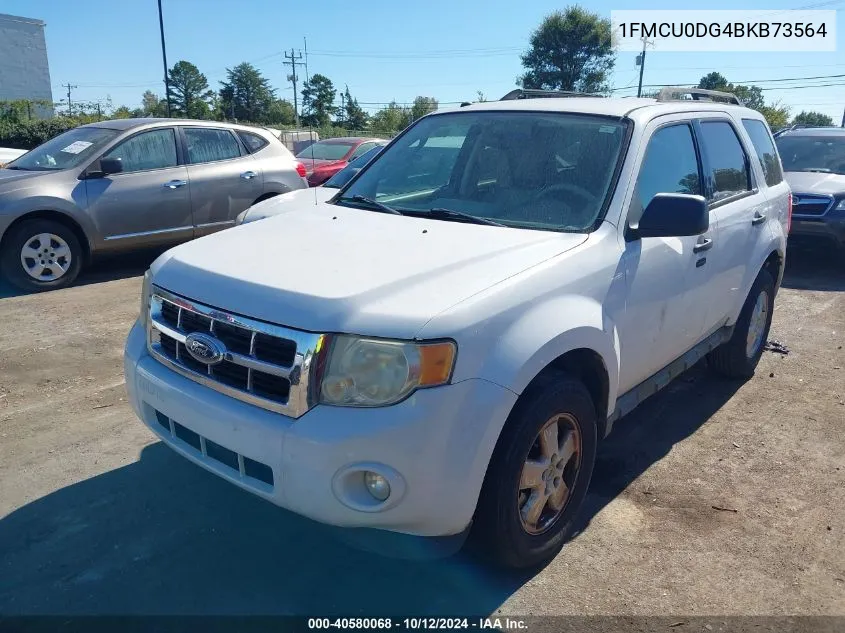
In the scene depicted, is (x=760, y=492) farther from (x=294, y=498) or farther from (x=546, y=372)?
(x=294, y=498)

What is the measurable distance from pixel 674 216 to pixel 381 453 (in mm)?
1691

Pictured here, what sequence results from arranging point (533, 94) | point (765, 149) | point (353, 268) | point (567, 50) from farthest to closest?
point (567, 50) → point (765, 149) → point (533, 94) → point (353, 268)

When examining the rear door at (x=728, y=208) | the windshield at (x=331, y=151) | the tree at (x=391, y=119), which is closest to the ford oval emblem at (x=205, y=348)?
the rear door at (x=728, y=208)

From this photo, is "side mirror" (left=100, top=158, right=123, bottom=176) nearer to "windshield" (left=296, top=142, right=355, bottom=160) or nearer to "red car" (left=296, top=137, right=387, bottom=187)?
"red car" (left=296, top=137, right=387, bottom=187)

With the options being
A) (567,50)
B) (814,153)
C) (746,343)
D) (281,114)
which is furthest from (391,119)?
(746,343)

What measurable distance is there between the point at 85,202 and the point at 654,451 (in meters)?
6.16

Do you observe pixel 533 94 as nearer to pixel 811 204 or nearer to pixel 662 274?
pixel 662 274

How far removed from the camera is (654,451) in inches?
154

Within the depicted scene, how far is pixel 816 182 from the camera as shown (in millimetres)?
8945

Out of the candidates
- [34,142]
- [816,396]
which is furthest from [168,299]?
[34,142]

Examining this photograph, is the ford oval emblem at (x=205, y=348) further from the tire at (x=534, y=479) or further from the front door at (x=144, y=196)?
the front door at (x=144, y=196)

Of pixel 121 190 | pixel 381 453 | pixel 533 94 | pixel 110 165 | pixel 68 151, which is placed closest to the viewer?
pixel 381 453

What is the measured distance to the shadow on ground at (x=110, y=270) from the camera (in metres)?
7.09

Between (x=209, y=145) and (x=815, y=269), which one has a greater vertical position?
(x=209, y=145)
